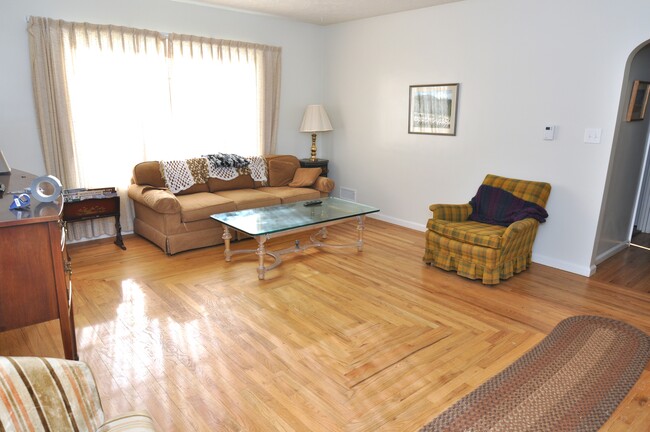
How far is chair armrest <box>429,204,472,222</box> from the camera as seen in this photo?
4059 mm

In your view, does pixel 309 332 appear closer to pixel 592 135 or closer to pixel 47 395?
pixel 47 395

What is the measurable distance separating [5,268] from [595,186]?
4293 mm

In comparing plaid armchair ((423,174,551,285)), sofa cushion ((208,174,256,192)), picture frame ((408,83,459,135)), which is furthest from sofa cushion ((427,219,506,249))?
sofa cushion ((208,174,256,192))

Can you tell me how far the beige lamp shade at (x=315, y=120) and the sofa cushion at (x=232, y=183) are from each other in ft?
3.77

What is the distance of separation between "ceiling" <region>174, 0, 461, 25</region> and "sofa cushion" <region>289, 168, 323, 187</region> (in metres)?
1.95

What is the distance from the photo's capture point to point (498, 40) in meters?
4.19

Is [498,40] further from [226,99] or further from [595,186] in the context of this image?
[226,99]

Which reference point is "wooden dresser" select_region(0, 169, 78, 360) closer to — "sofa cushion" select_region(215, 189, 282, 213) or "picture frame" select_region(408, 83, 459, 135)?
"sofa cushion" select_region(215, 189, 282, 213)

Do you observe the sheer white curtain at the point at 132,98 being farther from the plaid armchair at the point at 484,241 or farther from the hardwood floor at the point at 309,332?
the plaid armchair at the point at 484,241

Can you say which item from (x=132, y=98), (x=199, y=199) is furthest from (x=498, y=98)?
(x=132, y=98)

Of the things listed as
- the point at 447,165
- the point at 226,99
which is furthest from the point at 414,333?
the point at 226,99

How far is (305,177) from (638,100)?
11.9 feet

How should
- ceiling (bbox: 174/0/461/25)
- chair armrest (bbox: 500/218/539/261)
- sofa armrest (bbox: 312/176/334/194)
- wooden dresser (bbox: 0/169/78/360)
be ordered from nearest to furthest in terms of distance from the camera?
wooden dresser (bbox: 0/169/78/360)
chair armrest (bbox: 500/218/539/261)
ceiling (bbox: 174/0/461/25)
sofa armrest (bbox: 312/176/334/194)

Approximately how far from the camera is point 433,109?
4883 millimetres
